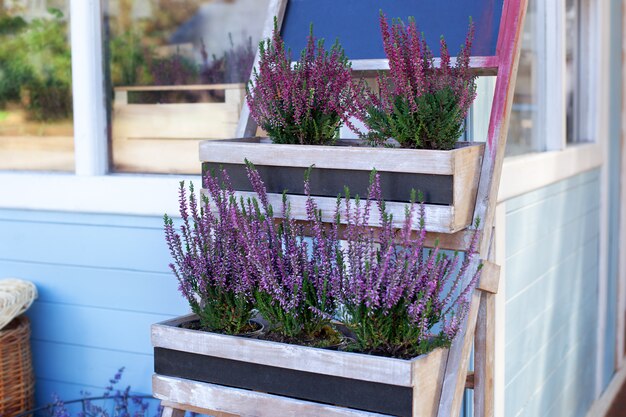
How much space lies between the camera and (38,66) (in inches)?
121

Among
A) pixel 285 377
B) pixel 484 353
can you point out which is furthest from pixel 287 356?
pixel 484 353

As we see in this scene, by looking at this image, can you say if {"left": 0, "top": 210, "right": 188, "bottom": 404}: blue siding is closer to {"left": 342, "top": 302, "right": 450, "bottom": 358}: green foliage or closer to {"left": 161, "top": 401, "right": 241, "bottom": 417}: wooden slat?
{"left": 161, "top": 401, "right": 241, "bottom": 417}: wooden slat

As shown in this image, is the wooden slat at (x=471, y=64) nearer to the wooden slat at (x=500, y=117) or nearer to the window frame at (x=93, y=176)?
the wooden slat at (x=500, y=117)

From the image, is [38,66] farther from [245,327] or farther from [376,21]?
[245,327]

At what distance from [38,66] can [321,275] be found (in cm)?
183

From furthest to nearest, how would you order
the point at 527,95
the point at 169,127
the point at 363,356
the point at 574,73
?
the point at 574,73
the point at 527,95
the point at 169,127
the point at 363,356

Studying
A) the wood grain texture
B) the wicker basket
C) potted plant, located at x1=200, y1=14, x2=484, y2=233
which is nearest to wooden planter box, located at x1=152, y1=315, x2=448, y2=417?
the wood grain texture

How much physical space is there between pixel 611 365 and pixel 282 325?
10.2 feet

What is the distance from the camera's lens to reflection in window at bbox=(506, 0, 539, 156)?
10.1 ft

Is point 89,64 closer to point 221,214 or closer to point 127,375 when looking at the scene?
point 127,375

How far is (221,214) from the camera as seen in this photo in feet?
5.72

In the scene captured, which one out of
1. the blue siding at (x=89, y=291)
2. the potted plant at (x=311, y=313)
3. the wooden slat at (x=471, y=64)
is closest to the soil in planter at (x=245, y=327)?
the potted plant at (x=311, y=313)

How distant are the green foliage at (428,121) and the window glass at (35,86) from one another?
1554mm

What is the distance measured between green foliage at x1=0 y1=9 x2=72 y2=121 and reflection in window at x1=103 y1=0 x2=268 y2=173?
0.19m
